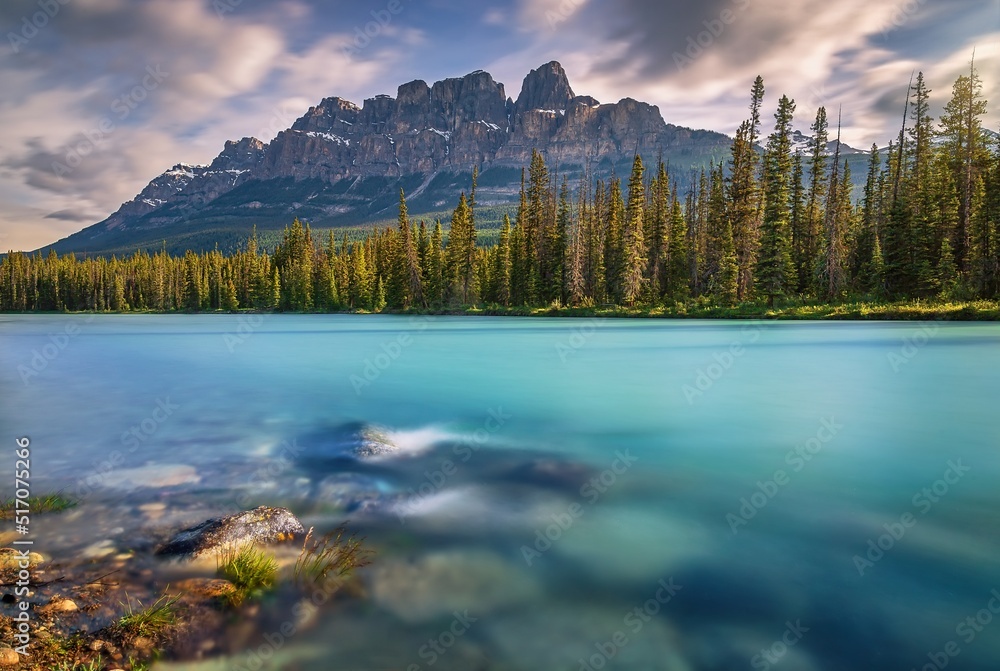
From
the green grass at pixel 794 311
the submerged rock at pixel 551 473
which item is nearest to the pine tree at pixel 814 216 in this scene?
the green grass at pixel 794 311

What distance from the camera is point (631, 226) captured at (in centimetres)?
5878

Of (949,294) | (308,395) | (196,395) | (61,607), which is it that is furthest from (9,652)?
(949,294)

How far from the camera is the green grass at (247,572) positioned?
4867mm

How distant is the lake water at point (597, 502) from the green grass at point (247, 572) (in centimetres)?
29

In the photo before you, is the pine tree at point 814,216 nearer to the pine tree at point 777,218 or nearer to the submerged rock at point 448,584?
the pine tree at point 777,218

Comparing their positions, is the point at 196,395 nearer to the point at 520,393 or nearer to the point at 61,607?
the point at 520,393

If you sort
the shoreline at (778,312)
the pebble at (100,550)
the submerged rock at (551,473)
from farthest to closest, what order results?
the shoreline at (778,312)
the submerged rock at (551,473)
the pebble at (100,550)

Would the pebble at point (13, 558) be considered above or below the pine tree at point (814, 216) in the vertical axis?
below

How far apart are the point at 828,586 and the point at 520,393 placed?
11.8 metres

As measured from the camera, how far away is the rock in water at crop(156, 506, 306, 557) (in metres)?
5.56

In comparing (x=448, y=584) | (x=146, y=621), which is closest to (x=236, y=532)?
(x=146, y=621)

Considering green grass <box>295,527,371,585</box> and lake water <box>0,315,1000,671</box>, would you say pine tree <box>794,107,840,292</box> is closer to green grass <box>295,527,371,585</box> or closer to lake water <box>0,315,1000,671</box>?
lake water <box>0,315,1000,671</box>

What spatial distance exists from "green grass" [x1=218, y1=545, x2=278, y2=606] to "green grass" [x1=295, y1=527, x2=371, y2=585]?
0.26 metres

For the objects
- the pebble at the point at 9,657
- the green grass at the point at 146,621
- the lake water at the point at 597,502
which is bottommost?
the lake water at the point at 597,502
